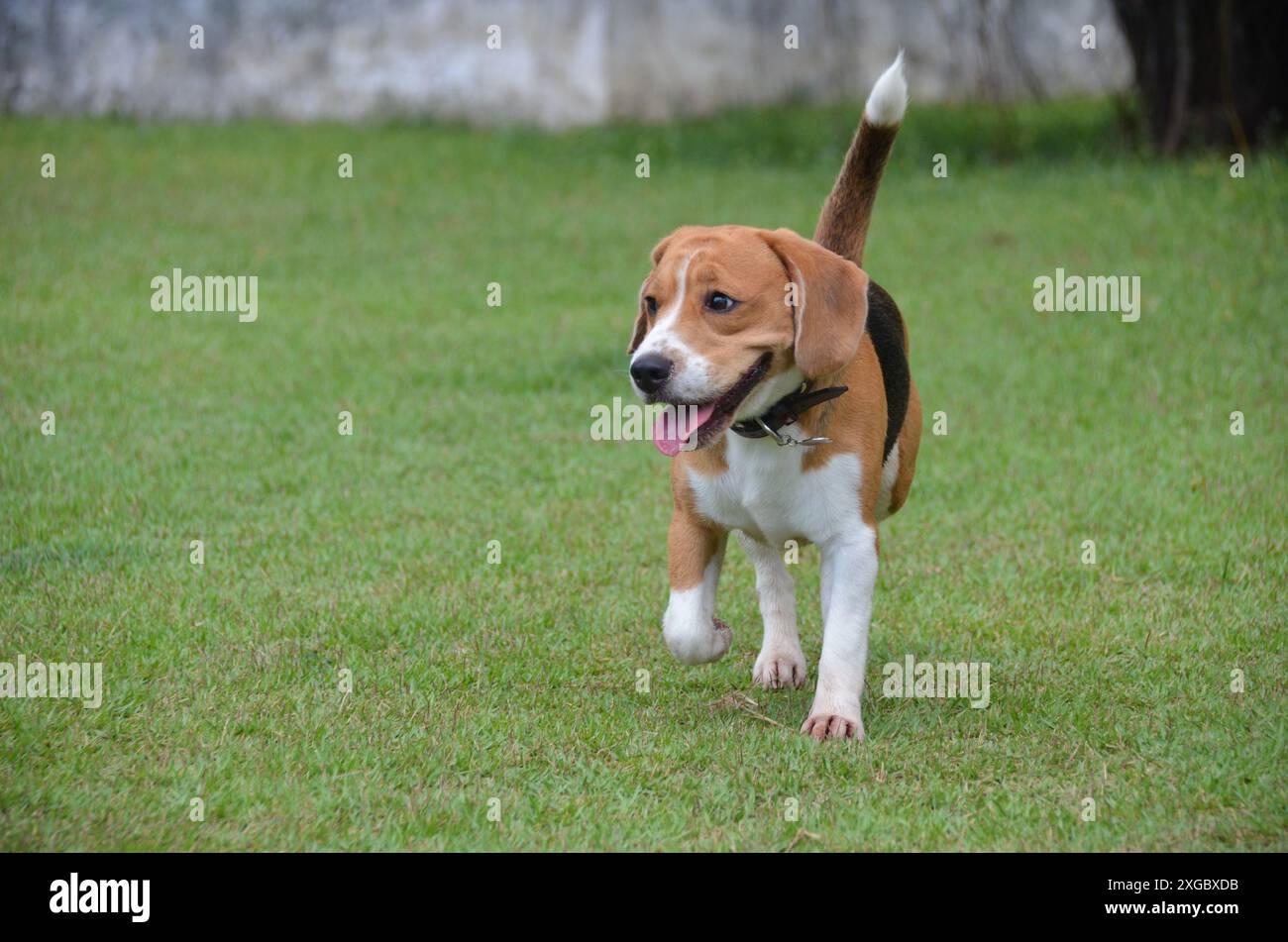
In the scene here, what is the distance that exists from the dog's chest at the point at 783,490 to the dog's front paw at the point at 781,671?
711mm

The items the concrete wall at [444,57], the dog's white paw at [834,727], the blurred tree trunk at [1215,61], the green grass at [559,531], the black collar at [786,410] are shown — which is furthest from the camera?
the concrete wall at [444,57]

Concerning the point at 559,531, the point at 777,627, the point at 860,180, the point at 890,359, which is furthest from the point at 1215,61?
the point at 777,627

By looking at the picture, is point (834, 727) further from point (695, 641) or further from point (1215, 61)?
point (1215, 61)

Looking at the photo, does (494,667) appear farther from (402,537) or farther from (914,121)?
(914,121)

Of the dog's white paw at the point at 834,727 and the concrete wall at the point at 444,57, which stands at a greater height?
the concrete wall at the point at 444,57

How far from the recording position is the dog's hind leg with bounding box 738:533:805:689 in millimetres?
5488

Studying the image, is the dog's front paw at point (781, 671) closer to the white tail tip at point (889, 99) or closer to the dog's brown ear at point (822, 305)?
the dog's brown ear at point (822, 305)

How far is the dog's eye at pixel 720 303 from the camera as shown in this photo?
182 inches

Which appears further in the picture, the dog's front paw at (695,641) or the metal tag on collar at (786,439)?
the dog's front paw at (695,641)

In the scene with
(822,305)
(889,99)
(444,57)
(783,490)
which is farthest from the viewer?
(444,57)

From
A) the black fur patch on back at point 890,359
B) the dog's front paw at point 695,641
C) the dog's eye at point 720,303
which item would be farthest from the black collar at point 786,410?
the dog's front paw at point 695,641

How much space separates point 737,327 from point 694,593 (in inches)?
34.4

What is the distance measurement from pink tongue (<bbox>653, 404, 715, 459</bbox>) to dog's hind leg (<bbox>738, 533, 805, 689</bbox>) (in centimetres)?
96

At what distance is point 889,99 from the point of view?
17.7ft
